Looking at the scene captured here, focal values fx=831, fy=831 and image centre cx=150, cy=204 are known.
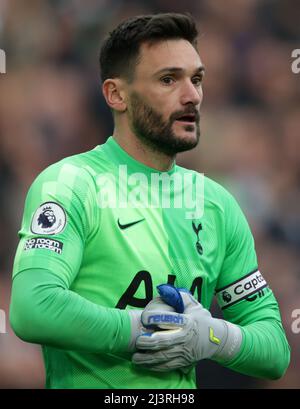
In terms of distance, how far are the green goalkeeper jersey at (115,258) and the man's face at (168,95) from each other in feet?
Answer: 0.53

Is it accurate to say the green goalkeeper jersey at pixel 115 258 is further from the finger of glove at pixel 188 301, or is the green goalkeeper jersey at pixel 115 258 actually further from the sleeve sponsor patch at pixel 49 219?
the finger of glove at pixel 188 301

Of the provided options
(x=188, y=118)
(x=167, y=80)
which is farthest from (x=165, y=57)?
(x=188, y=118)

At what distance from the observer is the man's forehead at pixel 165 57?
10.4 feet

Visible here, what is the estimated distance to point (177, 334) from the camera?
9.07 feet

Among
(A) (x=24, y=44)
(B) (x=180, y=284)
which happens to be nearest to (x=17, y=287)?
(B) (x=180, y=284)

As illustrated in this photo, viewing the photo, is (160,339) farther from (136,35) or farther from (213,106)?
(213,106)

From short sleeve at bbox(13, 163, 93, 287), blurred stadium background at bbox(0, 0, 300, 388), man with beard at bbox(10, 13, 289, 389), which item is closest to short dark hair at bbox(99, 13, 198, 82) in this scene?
man with beard at bbox(10, 13, 289, 389)

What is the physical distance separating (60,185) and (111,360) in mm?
648

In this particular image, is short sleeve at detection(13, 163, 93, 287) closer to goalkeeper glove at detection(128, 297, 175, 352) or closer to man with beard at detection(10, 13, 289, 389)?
man with beard at detection(10, 13, 289, 389)

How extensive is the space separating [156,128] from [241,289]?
72 cm

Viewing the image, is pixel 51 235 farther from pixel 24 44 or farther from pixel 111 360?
pixel 24 44

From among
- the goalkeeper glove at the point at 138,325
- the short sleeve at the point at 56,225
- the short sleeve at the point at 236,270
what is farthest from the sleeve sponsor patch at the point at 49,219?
the short sleeve at the point at 236,270

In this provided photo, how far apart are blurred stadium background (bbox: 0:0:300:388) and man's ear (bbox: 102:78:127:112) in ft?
6.64
